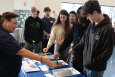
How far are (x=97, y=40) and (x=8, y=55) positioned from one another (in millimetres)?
892

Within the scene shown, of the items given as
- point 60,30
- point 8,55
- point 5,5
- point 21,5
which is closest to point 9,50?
point 8,55

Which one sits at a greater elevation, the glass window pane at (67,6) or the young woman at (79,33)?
the glass window pane at (67,6)

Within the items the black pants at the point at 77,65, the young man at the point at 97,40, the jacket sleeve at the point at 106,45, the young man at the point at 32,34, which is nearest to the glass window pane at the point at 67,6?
the young man at the point at 32,34

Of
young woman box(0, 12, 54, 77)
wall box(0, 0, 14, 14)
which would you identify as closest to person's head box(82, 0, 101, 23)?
young woman box(0, 12, 54, 77)

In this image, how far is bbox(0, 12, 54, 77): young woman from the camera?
1.04m

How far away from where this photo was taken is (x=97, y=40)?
1128mm

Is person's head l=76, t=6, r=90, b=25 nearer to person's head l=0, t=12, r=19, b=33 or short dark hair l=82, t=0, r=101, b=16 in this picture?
short dark hair l=82, t=0, r=101, b=16

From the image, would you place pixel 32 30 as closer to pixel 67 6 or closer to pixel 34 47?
pixel 34 47

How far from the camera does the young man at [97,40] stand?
41.8 inches

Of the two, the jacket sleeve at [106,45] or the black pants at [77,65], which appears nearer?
the jacket sleeve at [106,45]

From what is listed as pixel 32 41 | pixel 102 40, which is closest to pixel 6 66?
pixel 102 40

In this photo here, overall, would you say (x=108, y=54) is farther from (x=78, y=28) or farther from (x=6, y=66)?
(x=6, y=66)

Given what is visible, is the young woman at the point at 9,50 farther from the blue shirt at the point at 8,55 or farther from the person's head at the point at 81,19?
the person's head at the point at 81,19

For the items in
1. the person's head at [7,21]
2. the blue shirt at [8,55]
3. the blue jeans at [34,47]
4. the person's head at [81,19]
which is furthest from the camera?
the blue jeans at [34,47]
